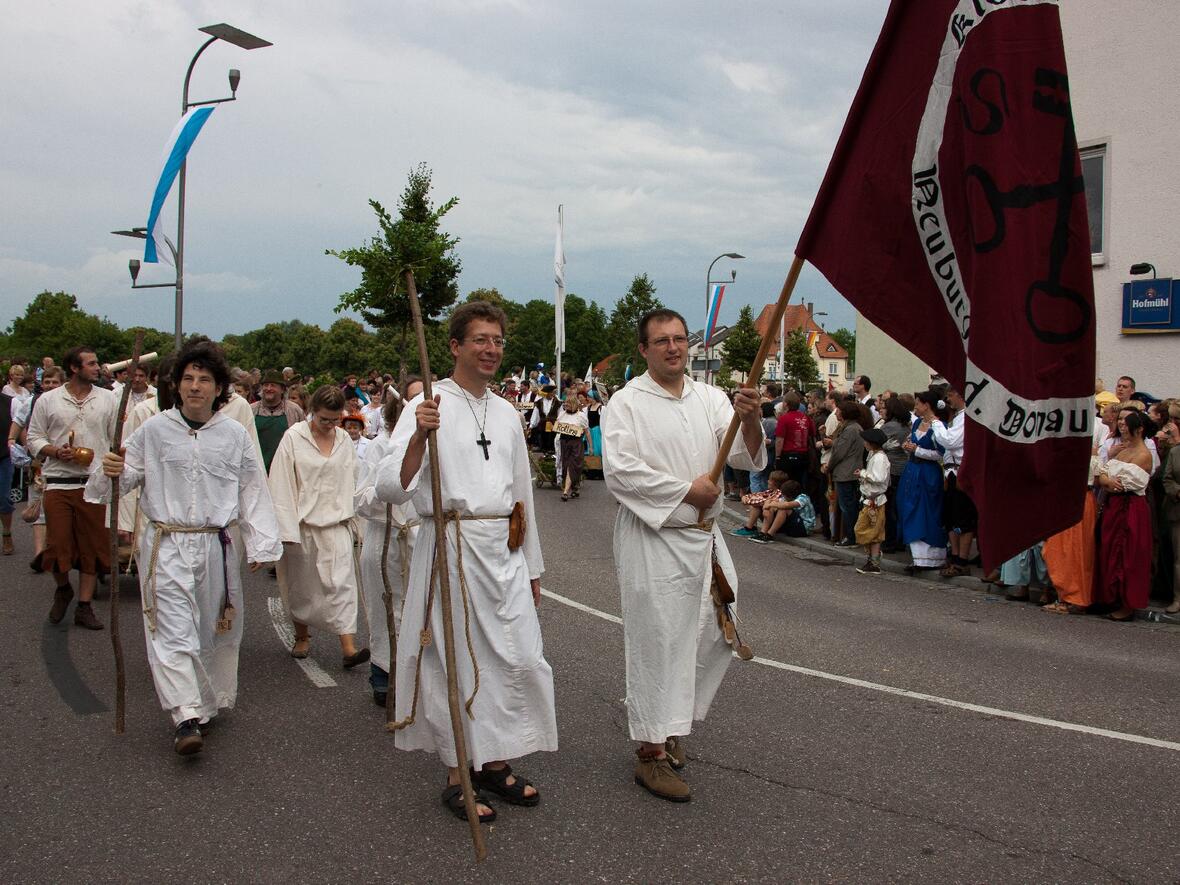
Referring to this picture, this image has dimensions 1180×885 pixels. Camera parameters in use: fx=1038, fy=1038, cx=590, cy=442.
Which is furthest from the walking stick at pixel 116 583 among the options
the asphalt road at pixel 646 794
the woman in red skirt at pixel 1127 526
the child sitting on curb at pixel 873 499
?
the child sitting on curb at pixel 873 499

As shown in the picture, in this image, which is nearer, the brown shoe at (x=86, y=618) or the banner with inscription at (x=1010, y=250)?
the banner with inscription at (x=1010, y=250)

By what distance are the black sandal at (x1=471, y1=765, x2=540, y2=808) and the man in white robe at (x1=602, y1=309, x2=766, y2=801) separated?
519mm

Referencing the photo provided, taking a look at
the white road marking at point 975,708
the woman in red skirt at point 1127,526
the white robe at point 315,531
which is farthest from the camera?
the woman in red skirt at point 1127,526

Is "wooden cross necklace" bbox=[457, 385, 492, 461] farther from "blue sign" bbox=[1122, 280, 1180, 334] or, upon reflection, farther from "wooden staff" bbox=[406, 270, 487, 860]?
"blue sign" bbox=[1122, 280, 1180, 334]

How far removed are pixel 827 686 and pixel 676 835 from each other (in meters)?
2.43

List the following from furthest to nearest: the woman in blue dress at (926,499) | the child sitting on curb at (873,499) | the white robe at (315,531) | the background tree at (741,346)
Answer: the background tree at (741,346) < the child sitting on curb at (873,499) < the woman in blue dress at (926,499) < the white robe at (315,531)

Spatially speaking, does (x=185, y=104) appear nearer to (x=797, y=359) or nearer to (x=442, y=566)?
(x=442, y=566)

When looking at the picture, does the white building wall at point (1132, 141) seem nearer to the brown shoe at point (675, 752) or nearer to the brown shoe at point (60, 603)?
the brown shoe at point (675, 752)

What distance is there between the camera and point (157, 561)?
520 cm

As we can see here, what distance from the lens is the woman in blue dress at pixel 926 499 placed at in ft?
35.5

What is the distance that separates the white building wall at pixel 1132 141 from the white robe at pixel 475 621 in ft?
44.0

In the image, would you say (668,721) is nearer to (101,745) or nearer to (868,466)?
(101,745)

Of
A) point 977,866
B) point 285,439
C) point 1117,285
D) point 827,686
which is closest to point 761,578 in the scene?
point 827,686

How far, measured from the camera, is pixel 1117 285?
1530cm
